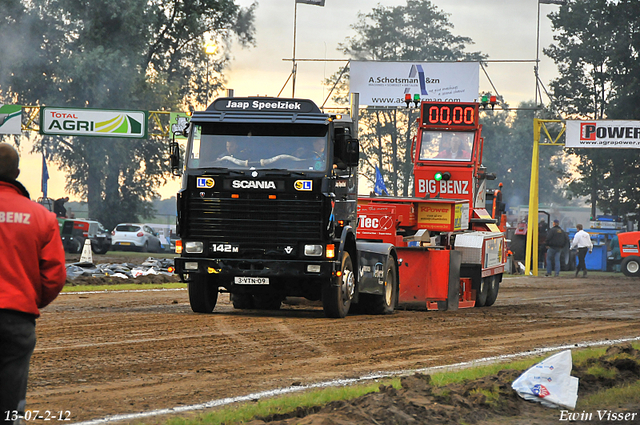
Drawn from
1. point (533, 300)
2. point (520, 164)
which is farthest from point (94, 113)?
point (520, 164)

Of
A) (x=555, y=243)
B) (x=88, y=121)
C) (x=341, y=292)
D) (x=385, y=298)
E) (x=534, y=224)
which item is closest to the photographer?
(x=341, y=292)

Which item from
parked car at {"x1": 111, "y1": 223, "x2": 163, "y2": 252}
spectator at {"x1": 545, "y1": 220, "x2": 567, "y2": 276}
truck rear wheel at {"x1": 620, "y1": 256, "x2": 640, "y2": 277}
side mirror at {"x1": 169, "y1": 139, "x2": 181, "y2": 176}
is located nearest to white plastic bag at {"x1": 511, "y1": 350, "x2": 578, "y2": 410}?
side mirror at {"x1": 169, "y1": 139, "x2": 181, "y2": 176}

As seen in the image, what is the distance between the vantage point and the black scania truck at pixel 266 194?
41.8 ft

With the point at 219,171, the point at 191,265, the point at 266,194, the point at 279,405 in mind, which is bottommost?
the point at 279,405

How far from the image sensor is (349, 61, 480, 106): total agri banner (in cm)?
3569

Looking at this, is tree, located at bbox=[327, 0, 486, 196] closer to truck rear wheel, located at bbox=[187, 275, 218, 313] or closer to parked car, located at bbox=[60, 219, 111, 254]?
parked car, located at bbox=[60, 219, 111, 254]

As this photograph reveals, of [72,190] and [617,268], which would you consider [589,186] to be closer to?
[617,268]

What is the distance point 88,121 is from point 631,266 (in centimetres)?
2075

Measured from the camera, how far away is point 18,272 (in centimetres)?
469

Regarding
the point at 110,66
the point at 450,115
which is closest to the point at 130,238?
the point at 110,66

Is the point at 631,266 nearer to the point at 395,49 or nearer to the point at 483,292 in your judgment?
the point at 483,292

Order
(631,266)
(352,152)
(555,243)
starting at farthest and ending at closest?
(631,266), (555,243), (352,152)

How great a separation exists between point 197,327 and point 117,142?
36736mm

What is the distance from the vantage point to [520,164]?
352ft
